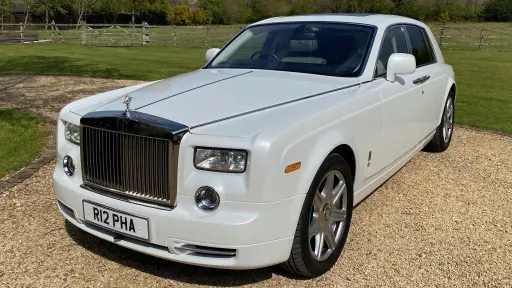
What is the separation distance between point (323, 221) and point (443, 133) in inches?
147

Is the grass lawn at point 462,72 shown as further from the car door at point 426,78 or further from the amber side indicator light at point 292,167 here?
the amber side indicator light at point 292,167

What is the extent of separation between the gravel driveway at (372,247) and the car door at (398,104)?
55 centimetres

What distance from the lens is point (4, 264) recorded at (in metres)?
3.43

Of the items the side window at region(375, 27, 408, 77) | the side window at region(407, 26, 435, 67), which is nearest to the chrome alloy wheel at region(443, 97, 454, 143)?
the side window at region(407, 26, 435, 67)

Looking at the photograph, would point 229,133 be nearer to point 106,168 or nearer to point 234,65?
point 106,168

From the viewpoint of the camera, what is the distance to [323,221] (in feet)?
10.9

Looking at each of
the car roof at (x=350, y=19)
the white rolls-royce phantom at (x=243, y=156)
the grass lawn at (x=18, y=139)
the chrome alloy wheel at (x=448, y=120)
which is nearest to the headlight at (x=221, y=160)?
the white rolls-royce phantom at (x=243, y=156)

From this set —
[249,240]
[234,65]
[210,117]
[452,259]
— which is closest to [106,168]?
[210,117]

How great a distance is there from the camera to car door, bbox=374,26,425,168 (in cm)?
413

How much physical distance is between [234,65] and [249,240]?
227 cm

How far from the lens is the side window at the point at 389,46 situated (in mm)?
4273

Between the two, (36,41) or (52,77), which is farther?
(36,41)

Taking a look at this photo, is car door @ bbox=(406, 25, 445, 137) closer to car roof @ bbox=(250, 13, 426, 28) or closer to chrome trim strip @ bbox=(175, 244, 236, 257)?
car roof @ bbox=(250, 13, 426, 28)

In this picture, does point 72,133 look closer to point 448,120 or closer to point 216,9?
point 448,120
